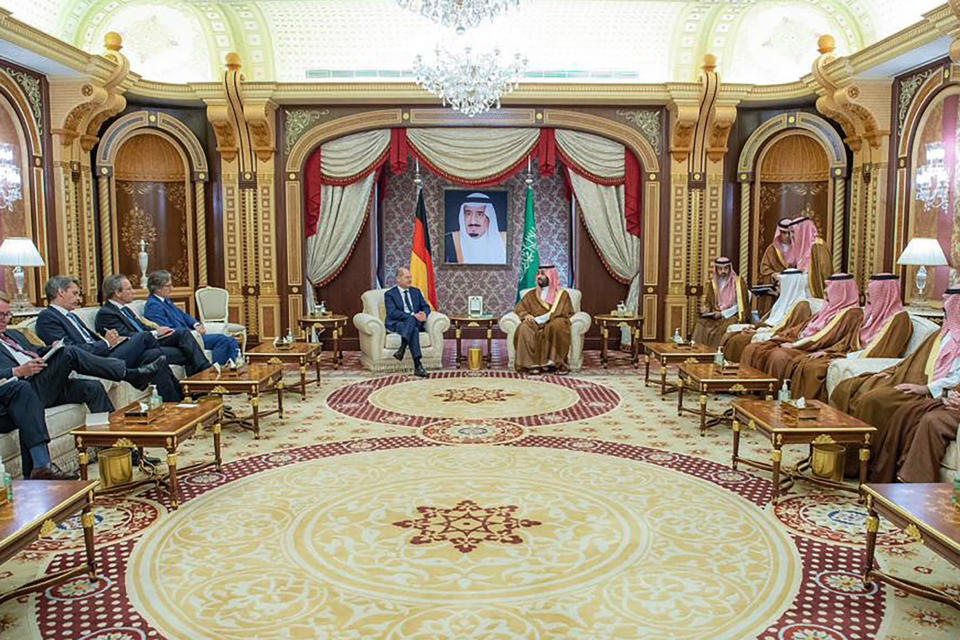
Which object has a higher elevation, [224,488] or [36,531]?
[36,531]

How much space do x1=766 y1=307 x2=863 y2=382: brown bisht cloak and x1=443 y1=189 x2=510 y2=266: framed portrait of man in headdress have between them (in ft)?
17.6

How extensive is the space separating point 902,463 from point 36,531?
14.8 feet

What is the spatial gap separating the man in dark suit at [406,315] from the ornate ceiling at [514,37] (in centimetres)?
308

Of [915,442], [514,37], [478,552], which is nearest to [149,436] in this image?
[478,552]

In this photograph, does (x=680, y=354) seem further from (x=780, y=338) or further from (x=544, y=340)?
(x=544, y=340)

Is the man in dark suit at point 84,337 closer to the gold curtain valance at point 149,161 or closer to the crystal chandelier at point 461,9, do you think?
the crystal chandelier at point 461,9

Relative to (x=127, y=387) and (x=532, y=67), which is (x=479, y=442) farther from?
(x=532, y=67)

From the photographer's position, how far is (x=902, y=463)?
4.38m

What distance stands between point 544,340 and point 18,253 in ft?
18.3

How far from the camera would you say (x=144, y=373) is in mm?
5723

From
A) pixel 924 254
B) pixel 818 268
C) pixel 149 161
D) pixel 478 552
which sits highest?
pixel 149 161

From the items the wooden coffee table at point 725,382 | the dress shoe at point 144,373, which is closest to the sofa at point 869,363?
the wooden coffee table at point 725,382

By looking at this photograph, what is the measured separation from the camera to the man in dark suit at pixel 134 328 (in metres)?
6.30

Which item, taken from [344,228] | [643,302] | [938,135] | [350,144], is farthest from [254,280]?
[938,135]
